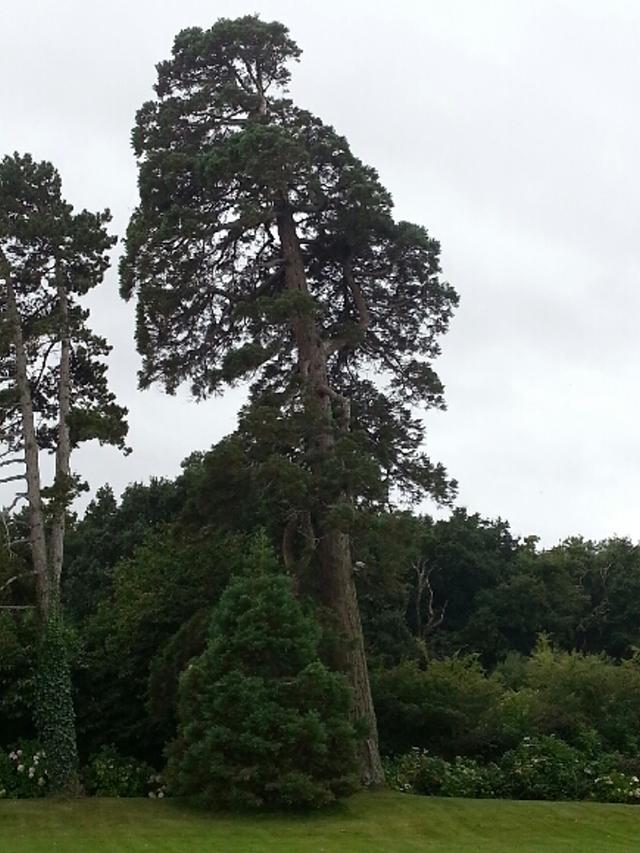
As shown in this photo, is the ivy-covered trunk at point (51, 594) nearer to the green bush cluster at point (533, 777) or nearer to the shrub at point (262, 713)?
the shrub at point (262, 713)

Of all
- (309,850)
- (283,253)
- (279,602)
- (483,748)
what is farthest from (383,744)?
(283,253)

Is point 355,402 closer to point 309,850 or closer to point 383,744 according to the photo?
point 383,744

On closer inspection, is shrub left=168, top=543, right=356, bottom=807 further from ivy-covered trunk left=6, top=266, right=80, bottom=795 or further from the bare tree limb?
the bare tree limb

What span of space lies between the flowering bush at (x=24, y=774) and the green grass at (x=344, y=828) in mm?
1124

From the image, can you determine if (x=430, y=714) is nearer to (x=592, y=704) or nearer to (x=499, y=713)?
(x=499, y=713)

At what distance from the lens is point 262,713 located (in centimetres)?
1530

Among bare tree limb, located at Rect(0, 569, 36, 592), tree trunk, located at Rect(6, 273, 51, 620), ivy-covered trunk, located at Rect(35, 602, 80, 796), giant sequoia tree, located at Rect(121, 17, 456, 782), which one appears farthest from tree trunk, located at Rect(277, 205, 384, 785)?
bare tree limb, located at Rect(0, 569, 36, 592)

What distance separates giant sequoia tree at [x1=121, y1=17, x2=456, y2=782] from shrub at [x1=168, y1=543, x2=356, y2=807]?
2746 mm

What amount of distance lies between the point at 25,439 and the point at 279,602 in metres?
8.22

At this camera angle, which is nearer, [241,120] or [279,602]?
[279,602]

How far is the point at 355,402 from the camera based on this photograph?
22.2 metres

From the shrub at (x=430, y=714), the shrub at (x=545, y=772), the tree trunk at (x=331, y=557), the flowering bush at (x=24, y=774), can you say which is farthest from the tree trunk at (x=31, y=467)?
the shrub at (x=545, y=772)

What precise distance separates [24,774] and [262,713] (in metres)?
6.02

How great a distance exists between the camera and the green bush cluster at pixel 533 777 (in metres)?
17.6
